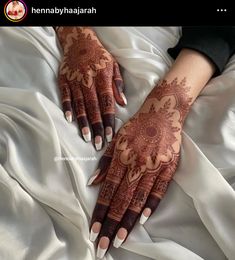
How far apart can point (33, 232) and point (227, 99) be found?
1.48 ft

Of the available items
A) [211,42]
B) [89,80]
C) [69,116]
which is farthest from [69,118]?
[211,42]

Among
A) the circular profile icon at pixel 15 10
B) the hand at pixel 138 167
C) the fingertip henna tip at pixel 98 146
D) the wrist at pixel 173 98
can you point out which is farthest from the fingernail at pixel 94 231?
the circular profile icon at pixel 15 10

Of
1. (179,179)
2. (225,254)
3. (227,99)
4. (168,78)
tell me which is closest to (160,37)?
(168,78)

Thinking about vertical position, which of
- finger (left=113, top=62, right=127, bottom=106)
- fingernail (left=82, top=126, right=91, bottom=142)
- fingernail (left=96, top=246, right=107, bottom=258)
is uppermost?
finger (left=113, top=62, right=127, bottom=106)

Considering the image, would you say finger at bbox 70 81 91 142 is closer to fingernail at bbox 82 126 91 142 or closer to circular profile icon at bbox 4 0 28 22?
fingernail at bbox 82 126 91 142

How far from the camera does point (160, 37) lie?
96 centimetres

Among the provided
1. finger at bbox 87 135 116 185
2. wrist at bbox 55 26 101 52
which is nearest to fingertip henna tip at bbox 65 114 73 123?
finger at bbox 87 135 116 185

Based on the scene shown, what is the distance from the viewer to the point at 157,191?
0.70 m

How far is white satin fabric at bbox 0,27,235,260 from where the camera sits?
0.63 meters

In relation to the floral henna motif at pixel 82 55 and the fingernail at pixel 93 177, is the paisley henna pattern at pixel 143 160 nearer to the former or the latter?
the fingernail at pixel 93 177

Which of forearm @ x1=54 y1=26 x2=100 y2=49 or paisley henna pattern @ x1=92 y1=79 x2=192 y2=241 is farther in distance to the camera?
forearm @ x1=54 y1=26 x2=100 y2=49

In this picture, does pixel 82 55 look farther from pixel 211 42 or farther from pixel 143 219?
pixel 143 219

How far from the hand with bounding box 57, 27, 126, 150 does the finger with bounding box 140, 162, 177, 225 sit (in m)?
0.13

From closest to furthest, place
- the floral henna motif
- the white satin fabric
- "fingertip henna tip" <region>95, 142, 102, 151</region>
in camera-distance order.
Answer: the white satin fabric → "fingertip henna tip" <region>95, 142, 102, 151</region> → the floral henna motif
